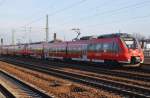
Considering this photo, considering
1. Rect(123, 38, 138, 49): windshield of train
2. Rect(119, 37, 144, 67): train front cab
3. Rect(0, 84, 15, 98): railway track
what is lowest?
Rect(0, 84, 15, 98): railway track

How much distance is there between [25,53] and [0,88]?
181ft

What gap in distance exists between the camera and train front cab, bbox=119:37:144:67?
30.0 metres

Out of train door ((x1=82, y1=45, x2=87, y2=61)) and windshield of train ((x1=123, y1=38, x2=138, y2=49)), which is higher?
windshield of train ((x1=123, y1=38, x2=138, y2=49))

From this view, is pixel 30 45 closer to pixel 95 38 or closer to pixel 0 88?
pixel 95 38

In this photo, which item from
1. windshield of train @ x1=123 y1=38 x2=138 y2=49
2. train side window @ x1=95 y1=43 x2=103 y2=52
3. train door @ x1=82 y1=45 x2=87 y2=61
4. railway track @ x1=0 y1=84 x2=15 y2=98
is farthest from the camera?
train door @ x1=82 y1=45 x2=87 y2=61

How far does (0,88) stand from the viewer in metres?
18.1

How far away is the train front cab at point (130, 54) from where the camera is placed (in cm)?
2998

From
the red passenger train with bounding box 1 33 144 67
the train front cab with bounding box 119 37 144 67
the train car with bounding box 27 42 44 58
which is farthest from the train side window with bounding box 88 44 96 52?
the train car with bounding box 27 42 44 58

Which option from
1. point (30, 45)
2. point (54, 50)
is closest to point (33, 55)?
point (30, 45)

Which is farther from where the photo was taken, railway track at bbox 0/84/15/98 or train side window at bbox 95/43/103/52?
train side window at bbox 95/43/103/52

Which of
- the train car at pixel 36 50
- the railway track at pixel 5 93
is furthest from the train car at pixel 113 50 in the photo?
the train car at pixel 36 50

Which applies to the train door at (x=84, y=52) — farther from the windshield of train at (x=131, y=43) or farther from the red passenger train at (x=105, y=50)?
the windshield of train at (x=131, y=43)

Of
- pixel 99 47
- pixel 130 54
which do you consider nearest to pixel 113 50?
pixel 130 54

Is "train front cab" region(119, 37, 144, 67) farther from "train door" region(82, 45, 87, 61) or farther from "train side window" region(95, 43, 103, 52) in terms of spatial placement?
"train door" region(82, 45, 87, 61)
